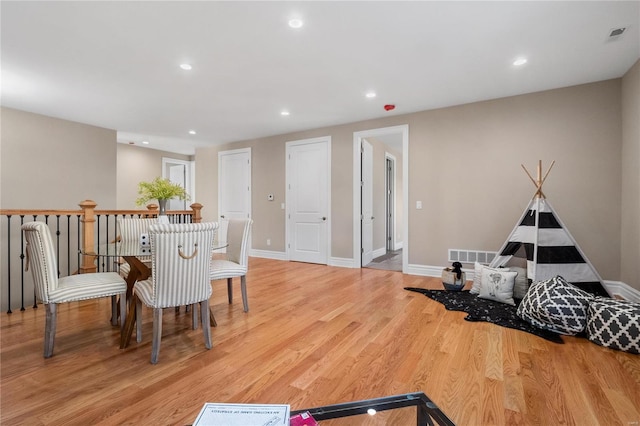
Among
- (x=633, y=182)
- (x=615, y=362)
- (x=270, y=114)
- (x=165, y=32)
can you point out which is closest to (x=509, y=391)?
(x=615, y=362)

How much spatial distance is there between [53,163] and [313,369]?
556 cm

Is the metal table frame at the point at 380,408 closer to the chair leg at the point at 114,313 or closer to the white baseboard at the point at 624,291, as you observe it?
the chair leg at the point at 114,313

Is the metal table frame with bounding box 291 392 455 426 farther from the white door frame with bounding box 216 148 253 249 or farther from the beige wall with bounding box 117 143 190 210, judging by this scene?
the beige wall with bounding box 117 143 190 210

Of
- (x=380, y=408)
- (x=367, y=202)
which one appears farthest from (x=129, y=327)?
(x=367, y=202)

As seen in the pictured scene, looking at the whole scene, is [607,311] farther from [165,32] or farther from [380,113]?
[165,32]

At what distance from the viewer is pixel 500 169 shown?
13.8 feet

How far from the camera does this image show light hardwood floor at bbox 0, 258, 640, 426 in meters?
1.59

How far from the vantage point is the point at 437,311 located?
3088mm

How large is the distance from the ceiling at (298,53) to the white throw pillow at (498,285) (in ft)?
7.25

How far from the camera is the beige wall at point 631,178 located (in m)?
3.16

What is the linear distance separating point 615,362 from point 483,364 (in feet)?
2.95

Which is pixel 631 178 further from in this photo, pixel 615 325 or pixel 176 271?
pixel 176 271

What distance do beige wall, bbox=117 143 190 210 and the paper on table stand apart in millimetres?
7433

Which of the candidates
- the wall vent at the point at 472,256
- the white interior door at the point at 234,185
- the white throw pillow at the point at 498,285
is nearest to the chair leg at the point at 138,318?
the white throw pillow at the point at 498,285
